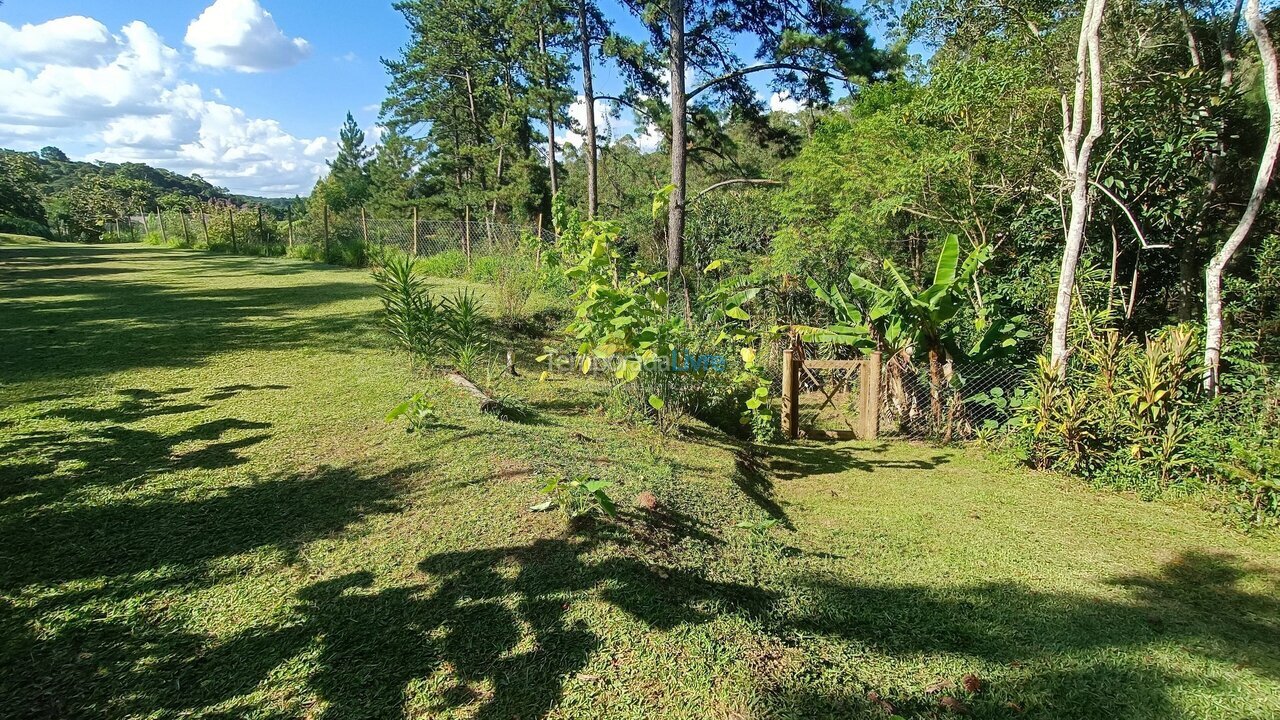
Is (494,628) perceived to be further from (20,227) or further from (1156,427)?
(20,227)

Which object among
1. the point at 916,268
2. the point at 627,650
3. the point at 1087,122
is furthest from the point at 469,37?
the point at 627,650

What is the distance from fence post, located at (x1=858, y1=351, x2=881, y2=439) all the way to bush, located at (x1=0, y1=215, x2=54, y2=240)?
3486 centimetres

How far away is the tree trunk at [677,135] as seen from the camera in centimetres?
947

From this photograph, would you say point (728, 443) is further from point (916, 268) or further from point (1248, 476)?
point (916, 268)

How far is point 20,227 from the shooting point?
24.1 m

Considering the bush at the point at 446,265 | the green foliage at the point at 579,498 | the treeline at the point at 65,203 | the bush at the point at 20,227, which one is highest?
the treeline at the point at 65,203

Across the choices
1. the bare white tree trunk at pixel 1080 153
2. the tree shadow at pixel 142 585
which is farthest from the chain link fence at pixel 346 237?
the bare white tree trunk at pixel 1080 153

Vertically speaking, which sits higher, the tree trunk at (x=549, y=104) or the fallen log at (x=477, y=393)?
the tree trunk at (x=549, y=104)

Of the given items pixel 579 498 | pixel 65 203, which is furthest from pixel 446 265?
pixel 65 203

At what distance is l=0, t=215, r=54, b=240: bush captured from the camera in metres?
23.5

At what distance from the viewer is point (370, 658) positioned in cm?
187

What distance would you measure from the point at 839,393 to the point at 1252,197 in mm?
3798

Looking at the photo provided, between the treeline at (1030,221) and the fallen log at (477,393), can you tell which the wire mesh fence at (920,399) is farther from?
the fallen log at (477,393)

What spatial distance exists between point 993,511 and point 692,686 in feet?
10.4
